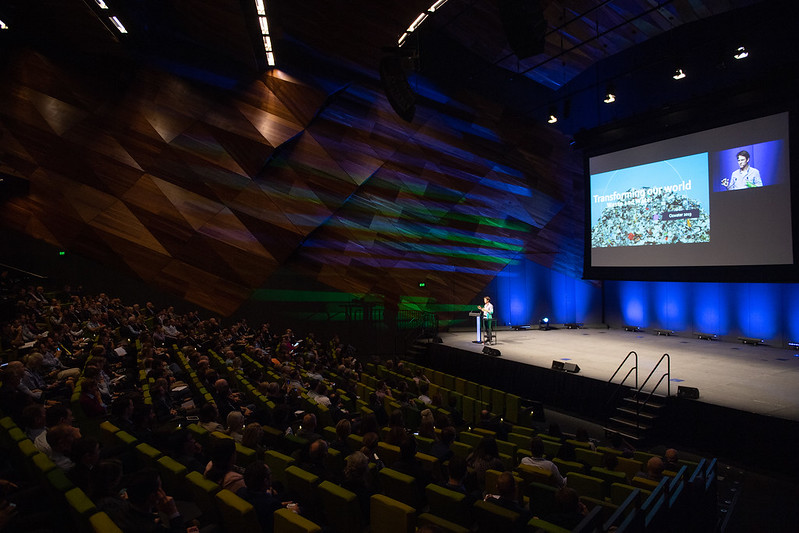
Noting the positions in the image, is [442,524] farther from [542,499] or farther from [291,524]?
[542,499]

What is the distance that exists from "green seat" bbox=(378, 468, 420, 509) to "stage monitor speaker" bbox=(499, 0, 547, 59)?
241 inches

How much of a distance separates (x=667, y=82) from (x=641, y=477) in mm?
9684

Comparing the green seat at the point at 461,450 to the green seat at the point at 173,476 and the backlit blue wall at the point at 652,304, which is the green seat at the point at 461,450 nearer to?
the green seat at the point at 173,476

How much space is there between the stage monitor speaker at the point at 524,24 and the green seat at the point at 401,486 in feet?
20.1

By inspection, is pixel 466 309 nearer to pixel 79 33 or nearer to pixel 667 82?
pixel 667 82

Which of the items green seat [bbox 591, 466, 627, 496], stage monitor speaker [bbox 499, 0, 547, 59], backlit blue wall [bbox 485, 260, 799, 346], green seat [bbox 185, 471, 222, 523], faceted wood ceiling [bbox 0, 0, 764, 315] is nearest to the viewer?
green seat [bbox 185, 471, 222, 523]

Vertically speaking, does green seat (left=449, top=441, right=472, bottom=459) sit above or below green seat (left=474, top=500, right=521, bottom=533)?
below

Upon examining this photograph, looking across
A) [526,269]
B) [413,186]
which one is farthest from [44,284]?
[526,269]

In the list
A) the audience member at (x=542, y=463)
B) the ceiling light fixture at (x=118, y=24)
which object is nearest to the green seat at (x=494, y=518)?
the audience member at (x=542, y=463)

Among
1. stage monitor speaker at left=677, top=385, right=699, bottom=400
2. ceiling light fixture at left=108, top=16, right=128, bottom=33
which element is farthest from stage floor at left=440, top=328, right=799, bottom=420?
ceiling light fixture at left=108, top=16, right=128, bottom=33

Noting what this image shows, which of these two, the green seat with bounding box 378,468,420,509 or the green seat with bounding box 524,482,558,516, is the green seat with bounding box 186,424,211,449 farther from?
the green seat with bounding box 524,482,558,516

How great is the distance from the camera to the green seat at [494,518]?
2.73 meters

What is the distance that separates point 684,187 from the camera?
998 cm

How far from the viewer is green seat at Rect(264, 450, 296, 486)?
A: 12.2 feet
